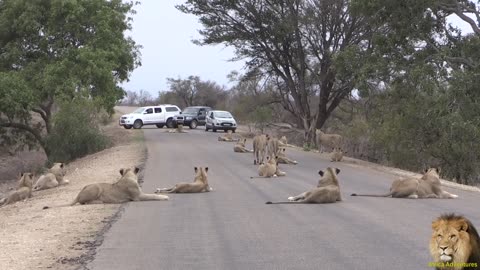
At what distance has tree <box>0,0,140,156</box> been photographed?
3675 centimetres

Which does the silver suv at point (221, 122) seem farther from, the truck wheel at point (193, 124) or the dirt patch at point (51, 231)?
the dirt patch at point (51, 231)

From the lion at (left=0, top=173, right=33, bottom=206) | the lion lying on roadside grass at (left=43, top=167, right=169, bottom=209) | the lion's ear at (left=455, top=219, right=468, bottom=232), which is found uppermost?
the lion's ear at (left=455, top=219, right=468, bottom=232)

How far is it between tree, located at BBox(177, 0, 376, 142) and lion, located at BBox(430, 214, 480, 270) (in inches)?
1373

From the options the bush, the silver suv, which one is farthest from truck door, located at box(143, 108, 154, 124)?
the bush

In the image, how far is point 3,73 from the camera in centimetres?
3659

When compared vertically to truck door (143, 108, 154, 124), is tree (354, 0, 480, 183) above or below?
above

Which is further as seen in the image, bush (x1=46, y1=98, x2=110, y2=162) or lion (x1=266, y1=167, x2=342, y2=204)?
bush (x1=46, y1=98, x2=110, y2=162)

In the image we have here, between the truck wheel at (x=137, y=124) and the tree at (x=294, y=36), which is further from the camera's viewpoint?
the truck wheel at (x=137, y=124)

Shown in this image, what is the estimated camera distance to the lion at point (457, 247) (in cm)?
386

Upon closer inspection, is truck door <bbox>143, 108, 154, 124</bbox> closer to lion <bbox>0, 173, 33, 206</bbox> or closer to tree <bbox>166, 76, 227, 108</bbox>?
lion <bbox>0, 173, 33, 206</bbox>

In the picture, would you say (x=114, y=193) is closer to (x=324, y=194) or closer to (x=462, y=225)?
(x=324, y=194)

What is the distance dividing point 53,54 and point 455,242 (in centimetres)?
3801

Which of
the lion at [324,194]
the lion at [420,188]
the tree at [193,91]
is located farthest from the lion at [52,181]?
the tree at [193,91]

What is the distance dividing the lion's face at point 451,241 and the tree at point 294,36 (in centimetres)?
3485
